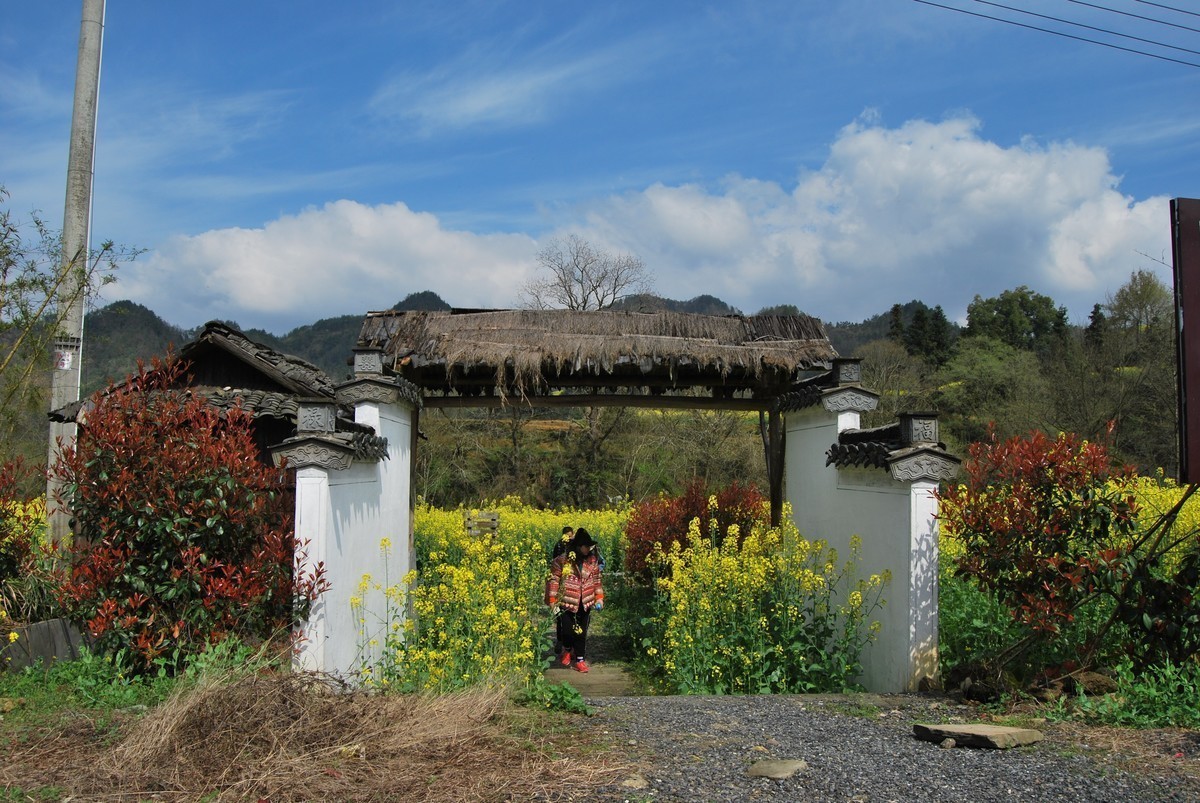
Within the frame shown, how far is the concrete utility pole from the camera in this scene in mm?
7008

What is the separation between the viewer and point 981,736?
4516 millimetres

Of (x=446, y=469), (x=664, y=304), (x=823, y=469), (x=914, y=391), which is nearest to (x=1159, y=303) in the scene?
(x=914, y=391)

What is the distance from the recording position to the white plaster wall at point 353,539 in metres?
5.54

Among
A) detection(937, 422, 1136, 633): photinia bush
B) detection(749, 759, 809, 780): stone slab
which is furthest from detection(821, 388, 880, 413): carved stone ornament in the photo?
detection(749, 759, 809, 780): stone slab

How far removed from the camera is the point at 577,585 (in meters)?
8.67

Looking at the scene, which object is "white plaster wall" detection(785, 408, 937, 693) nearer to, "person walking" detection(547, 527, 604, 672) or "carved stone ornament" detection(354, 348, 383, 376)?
"person walking" detection(547, 527, 604, 672)

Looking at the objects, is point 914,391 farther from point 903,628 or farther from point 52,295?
point 52,295

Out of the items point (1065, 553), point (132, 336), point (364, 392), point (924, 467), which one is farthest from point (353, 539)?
point (132, 336)

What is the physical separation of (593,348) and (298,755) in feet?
17.6

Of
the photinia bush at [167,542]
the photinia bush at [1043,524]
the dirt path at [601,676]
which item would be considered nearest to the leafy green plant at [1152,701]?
the photinia bush at [1043,524]

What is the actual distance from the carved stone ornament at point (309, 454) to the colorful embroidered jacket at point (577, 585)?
11.5 feet

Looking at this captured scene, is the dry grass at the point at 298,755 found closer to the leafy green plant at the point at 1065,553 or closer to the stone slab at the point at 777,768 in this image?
the stone slab at the point at 777,768

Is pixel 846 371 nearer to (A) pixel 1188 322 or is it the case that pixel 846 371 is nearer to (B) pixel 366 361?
(A) pixel 1188 322

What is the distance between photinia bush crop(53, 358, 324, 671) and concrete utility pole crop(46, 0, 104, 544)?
167cm
